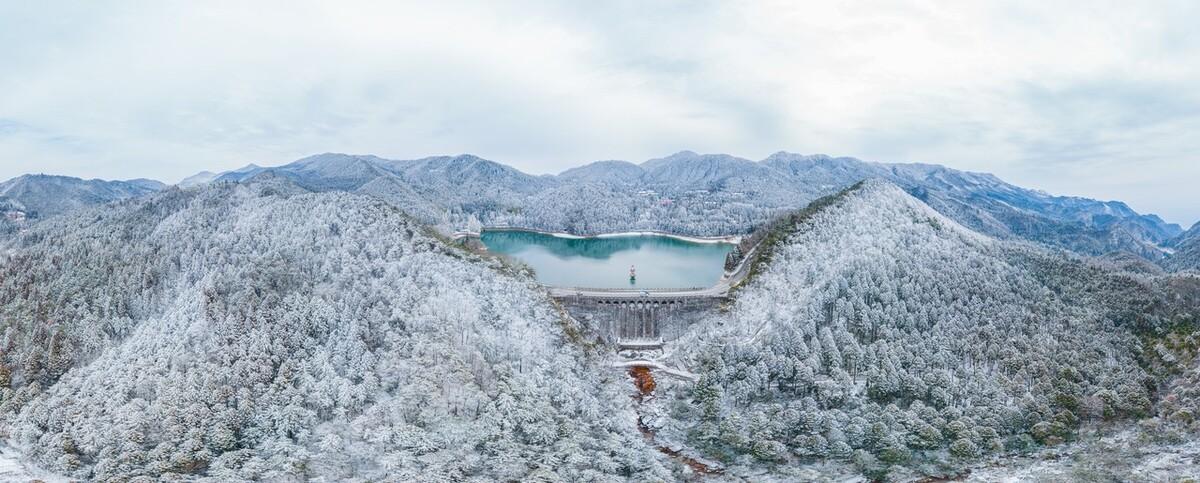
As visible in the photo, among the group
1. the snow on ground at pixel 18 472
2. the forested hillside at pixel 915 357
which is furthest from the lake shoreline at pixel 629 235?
the snow on ground at pixel 18 472

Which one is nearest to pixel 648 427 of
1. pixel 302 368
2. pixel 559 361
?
pixel 559 361

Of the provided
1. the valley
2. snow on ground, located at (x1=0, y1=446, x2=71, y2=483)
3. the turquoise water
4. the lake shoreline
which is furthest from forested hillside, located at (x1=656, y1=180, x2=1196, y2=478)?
the lake shoreline

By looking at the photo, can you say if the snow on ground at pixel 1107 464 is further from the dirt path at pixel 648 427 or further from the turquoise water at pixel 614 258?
the turquoise water at pixel 614 258

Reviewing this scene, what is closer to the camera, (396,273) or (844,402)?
(844,402)

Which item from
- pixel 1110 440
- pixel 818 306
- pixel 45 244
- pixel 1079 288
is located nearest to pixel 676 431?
pixel 818 306

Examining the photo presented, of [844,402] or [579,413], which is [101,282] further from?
[844,402]
